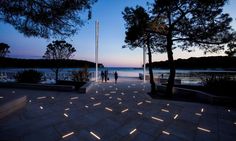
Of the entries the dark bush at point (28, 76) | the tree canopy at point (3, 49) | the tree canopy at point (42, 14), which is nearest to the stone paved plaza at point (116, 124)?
the tree canopy at point (42, 14)

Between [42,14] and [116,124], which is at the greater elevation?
[42,14]

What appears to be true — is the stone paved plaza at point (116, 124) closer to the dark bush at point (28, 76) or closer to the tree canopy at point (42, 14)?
the tree canopy at point (42, 14)

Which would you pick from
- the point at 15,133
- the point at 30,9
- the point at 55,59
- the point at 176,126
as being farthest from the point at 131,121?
the point at 55,59

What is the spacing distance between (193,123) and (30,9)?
255 inches

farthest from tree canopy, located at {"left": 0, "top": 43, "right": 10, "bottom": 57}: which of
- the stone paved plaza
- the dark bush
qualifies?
the stone paved plaza

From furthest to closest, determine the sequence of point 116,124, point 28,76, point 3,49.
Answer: point 3,49 < point 28,76 < point 116,124

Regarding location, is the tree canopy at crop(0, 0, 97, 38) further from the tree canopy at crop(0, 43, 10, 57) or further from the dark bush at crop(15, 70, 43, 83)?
the tree canopy at crop(0, 43, 10, 57)

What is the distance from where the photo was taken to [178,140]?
15.9ft

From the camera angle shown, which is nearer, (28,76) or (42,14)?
(42,14)

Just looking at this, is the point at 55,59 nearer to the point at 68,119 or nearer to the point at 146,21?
the point at 146,21

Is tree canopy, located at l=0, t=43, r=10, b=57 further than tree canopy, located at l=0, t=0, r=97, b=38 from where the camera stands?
Yes

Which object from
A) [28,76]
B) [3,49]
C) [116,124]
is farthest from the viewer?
[3,49]

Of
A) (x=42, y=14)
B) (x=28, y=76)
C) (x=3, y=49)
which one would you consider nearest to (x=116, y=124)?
(x=42, y=14)

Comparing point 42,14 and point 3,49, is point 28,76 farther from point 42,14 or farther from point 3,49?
point 3,49
